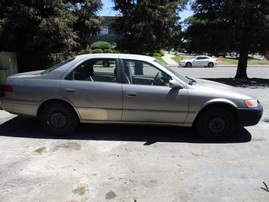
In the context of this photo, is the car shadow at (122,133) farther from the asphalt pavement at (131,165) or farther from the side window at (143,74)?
the side window at (143,74)

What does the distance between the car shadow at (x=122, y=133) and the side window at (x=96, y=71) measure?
1093mm

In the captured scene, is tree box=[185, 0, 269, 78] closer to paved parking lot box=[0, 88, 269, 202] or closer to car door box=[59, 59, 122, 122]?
paved parking lot box=[0, 88, 269, 202]

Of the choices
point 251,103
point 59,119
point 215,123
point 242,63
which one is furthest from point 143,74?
point 242,63

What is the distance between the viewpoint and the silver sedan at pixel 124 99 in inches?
164

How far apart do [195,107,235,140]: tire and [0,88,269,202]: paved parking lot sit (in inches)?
6.3

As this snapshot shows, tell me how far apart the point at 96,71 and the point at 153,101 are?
127 centimetres

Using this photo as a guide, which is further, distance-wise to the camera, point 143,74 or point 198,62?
point 198,62

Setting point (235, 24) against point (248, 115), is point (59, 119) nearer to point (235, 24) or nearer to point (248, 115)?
point (248, 115)

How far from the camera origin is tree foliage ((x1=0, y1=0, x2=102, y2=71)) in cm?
805

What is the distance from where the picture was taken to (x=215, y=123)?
4277mm

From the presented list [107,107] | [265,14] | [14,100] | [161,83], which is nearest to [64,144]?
[107,107]

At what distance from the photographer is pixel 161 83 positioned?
4.27 meters

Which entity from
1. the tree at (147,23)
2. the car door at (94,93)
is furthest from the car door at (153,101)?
the tree at (147,23)

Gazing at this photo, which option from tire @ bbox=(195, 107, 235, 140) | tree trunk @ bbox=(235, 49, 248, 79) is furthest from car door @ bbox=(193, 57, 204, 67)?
tire @ bbox=(195, 107, 235, 140)
